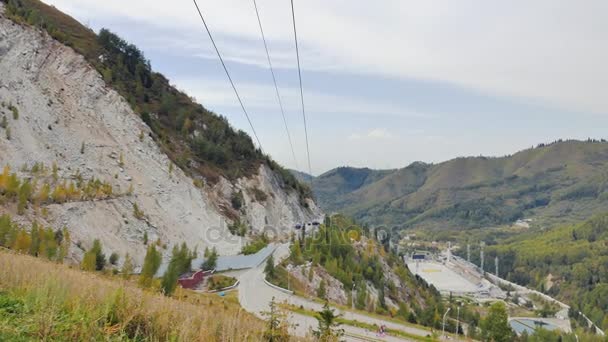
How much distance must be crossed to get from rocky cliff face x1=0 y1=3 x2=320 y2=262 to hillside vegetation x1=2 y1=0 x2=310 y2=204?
307 centimetres

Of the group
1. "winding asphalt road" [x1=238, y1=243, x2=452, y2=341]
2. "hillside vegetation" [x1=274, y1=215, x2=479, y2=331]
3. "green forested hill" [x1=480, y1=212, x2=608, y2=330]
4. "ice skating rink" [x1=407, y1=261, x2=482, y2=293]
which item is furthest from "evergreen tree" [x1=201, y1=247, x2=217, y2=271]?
"green forested hill" [x1=480, y1=212, x2=608, y2=330]

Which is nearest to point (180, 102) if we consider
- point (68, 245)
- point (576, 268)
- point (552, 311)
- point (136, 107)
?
point (136, 107)

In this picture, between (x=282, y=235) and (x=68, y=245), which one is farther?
(x=282, y=235)

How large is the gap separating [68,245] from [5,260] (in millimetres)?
24292

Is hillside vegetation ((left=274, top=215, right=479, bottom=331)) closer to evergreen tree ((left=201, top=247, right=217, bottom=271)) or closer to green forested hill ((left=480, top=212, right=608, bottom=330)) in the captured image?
evergreen tree ((left=201, top=247, right=217, bottom=271))

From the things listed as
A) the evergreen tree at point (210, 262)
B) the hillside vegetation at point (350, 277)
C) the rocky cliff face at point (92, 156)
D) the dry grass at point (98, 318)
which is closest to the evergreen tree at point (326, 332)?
the dry grass at point (98, 318)

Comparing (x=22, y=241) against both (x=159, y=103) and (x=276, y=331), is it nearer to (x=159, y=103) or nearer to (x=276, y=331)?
(x=276, y=331)

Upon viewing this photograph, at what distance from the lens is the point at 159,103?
64.8 meters

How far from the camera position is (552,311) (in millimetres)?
121375

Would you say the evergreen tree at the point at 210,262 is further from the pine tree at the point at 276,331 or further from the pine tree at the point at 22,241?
the pine tree at the point at 276,331

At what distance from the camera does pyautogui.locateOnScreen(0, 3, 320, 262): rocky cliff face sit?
35856mm

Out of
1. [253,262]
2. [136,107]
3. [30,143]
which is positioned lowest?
[253,262]

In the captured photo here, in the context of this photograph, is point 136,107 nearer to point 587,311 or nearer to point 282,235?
point 282,235

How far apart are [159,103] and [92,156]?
23.7 meters
